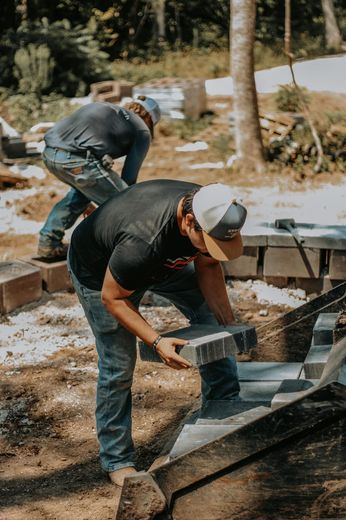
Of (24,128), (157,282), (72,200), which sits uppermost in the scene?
(157,282)

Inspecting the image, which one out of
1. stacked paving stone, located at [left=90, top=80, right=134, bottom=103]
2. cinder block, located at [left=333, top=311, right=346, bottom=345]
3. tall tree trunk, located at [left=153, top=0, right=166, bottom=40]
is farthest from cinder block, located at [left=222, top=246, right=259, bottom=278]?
tall tree trunk, located at [left=153, top=0, right=166, bottom=40]

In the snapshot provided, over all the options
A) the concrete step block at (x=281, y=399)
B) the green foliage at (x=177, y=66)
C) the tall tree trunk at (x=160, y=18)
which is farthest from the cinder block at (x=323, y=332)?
the tall tree trunk at (x=160, y=18)

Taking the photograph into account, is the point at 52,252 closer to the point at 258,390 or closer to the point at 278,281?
the point at 278,281

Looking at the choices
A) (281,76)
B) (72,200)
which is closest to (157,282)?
(72,200)

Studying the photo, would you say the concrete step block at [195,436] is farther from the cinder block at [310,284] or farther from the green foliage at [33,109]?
the green foliage at [33,109]

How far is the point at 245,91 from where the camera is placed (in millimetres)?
10570

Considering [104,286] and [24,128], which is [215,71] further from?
[104,286]

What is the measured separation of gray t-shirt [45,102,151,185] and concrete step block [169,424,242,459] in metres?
2.93

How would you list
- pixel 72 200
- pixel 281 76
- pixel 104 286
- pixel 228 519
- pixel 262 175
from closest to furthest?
pixel 228 519 < pixel 104 286 < pixel 72 200 < pixel 262 175 < pixel 281 76

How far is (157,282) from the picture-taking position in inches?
153

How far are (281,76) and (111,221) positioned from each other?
1450cm

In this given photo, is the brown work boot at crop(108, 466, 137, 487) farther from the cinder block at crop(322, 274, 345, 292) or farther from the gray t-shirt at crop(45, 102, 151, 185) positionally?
the cinder block at crop(322, 274, 345, 292)

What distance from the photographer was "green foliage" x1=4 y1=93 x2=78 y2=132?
561 inches

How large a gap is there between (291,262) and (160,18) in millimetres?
17399
